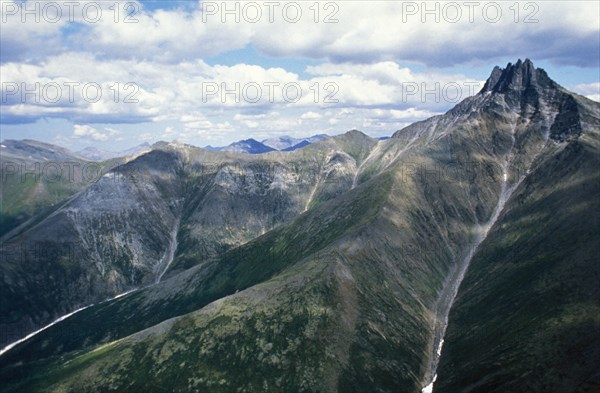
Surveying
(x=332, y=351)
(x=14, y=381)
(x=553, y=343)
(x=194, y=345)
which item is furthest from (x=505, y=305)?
(x=14, y=381)

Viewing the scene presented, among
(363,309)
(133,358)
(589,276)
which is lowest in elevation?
(133,358)

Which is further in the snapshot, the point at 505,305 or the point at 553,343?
the point at 505,305

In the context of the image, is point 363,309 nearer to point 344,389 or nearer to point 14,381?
point 344,389

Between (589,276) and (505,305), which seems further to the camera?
(505,305)

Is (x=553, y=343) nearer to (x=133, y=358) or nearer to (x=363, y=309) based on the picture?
(x=363, y=309)

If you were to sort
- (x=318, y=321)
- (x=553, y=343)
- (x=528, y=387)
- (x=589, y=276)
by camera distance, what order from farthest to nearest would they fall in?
(x=318, y=321) < (x=589, y=276) < (x=553, y=343) < (x=528, y=387)

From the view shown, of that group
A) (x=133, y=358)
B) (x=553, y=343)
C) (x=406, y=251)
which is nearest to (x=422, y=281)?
(x=406, y=251)

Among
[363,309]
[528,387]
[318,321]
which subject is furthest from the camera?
[363,309]

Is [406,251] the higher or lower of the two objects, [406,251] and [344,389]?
the higher

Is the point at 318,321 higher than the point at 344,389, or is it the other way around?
the point at 318,321
